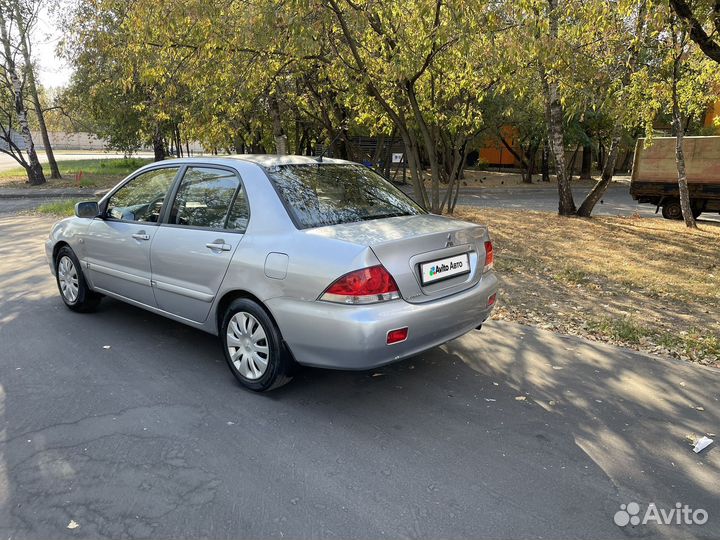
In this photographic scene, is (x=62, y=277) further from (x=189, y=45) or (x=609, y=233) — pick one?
(x=609, y=233)

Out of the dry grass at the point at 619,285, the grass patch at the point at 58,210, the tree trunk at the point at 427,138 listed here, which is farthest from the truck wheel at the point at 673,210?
the grass patch at the point at 58,210

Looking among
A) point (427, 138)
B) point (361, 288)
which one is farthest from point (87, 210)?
point (427, 138)

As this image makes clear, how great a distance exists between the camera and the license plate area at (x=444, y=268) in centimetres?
371

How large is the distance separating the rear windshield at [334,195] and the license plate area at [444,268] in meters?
0.68

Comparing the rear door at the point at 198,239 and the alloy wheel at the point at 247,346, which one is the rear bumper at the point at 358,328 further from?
the rear door at the point at 198,239

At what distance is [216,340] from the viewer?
16.6 ft

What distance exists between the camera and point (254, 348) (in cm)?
393

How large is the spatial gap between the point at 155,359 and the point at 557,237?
8636 millimetres

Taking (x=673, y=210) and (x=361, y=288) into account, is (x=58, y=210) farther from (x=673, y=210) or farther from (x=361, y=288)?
(x=673, y=210)

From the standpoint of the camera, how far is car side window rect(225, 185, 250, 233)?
406 centimetres

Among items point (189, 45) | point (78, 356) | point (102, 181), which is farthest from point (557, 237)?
point (102, 181)

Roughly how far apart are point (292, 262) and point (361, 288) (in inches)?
20.3

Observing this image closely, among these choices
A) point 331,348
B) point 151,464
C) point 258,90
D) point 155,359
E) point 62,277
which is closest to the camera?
point 151,464

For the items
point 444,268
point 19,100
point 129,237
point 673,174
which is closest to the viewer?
point 444,268
